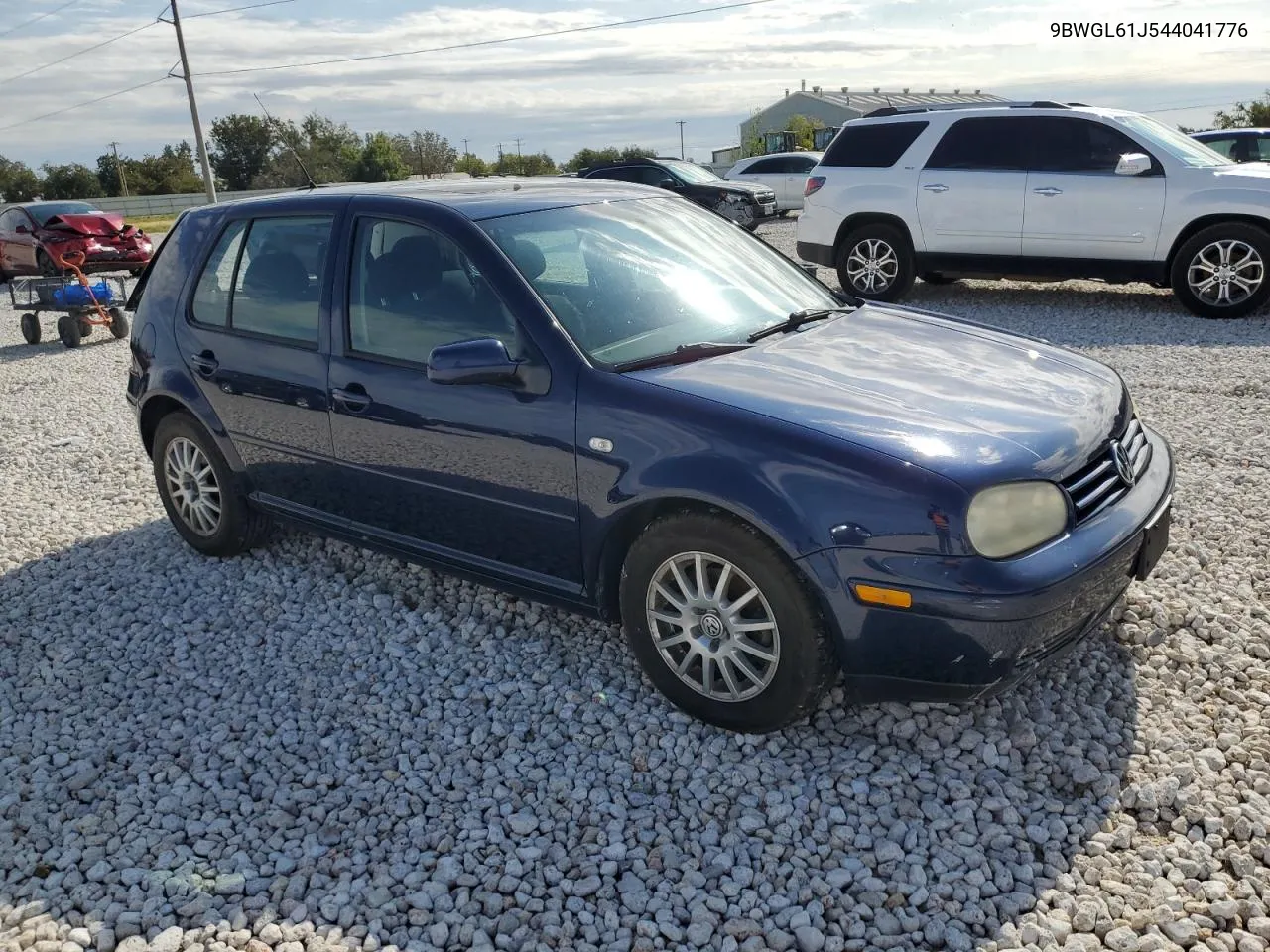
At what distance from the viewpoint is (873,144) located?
11.2 metres

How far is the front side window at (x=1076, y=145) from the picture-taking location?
989 cm

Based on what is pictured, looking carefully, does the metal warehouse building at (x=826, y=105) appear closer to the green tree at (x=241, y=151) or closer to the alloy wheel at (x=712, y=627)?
the green tree at (x=241, y=151)

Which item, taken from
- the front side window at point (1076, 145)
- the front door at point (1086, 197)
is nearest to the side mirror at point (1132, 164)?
the front door at point (1086, 197)

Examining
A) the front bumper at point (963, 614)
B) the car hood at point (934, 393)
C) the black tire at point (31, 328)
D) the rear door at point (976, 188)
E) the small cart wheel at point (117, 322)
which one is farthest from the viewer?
the black tire at point (31, 328)

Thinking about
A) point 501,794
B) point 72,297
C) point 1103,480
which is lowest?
point 501,794

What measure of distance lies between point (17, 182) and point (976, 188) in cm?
7587

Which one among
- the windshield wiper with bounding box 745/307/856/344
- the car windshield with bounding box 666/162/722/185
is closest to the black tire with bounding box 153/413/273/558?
the windshield wiper with bounding box 745/307/856/344

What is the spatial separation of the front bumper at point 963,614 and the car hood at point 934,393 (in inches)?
9.9

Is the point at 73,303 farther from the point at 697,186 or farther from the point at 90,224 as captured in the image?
the point at 697,186

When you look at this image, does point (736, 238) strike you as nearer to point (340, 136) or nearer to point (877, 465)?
point (877, 465)

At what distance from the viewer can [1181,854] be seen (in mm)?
2762

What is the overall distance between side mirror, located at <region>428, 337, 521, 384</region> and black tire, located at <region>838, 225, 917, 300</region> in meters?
8.38

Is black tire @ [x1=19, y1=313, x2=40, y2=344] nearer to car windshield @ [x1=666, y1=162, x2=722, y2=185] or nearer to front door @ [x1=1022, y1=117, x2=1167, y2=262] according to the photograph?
front door @ [x1=1022, y1=117, x2=1167, y2=262]

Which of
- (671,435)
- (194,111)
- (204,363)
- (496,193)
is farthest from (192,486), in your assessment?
(194,111)
